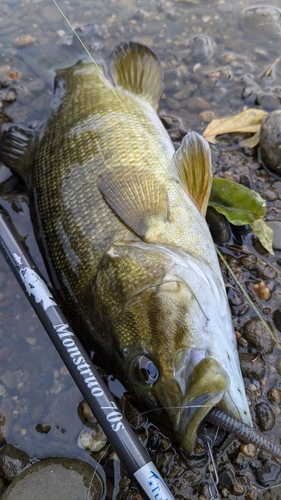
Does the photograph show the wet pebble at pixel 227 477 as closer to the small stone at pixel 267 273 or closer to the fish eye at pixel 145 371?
the fish eye at pixel 145 371

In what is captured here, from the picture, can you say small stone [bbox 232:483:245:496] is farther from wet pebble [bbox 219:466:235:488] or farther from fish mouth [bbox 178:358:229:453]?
fish mouth [bbox 178:358:229:453]

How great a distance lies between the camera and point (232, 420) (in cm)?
214

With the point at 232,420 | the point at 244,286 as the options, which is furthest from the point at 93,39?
the point at 232,420

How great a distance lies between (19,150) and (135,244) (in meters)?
1.62

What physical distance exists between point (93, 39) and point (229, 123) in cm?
181

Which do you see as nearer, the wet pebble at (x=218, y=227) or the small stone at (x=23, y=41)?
the wet pebble at (x=218, y=227)

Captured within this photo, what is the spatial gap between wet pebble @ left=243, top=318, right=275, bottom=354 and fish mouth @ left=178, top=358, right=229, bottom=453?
2.63 ft

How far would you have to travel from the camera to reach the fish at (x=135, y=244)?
7.28 feet

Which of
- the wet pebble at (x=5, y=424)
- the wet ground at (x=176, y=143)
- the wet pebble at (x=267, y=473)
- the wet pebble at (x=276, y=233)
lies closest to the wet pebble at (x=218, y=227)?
the wet ground at (x=176, y=143)

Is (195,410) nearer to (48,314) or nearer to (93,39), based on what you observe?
(48,314)

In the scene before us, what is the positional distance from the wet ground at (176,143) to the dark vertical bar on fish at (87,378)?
0.46 metres

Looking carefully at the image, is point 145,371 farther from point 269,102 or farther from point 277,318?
point 269,102

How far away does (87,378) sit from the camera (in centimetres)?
241

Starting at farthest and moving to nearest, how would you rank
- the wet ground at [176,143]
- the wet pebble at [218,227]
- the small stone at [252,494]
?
the wet pebble at [218,227]
the wet ground at [176,143]
the small stone at [252,494]
